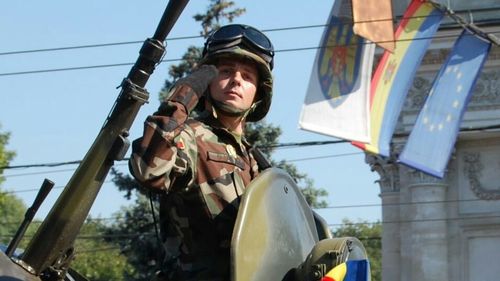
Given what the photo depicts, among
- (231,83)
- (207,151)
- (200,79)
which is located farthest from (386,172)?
(200,79)

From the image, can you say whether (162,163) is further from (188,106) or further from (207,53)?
(207,53)

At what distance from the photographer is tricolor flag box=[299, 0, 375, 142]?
2419 centimetres

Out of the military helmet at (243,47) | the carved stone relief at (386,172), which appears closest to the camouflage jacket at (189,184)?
the military helmet at (243,47)

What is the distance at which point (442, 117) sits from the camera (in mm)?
26141

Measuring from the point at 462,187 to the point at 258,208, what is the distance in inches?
1186

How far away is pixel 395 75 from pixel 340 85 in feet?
4.34

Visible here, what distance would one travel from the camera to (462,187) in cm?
3509

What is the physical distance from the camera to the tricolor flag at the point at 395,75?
2552 cm

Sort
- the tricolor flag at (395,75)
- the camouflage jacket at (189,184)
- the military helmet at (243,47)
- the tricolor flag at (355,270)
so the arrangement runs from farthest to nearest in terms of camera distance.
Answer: the tricolor flag at (395,75) → the military helmet at (243,47) → the tricolor flag at (355,270) → the camouflage jacket at (189,184)

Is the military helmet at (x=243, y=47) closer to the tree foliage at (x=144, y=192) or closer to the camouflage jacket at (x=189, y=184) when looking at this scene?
the camouflage jacket at (x=189, y=184)

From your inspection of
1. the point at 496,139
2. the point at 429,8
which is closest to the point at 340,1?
Answer: the point at 429,8

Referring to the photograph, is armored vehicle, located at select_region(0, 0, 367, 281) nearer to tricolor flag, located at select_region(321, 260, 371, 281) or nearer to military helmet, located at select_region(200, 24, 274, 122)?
tricolor flag, located at select_region(321, 260, 371, 281)

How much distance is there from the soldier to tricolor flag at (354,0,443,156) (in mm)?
18854

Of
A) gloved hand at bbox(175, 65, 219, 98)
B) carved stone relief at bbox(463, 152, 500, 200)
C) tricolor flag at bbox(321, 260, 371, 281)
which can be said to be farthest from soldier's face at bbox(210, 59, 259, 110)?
carved stone relief at bbox(463, 152, 500, 200)
